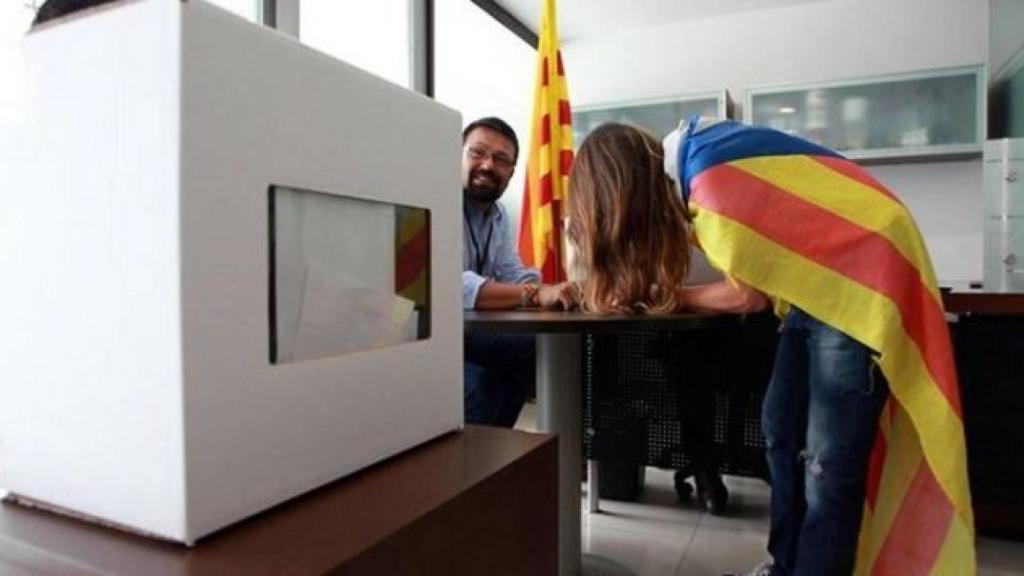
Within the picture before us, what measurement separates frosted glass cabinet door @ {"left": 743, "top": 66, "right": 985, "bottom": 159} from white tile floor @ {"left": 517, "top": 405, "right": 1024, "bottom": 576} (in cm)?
213

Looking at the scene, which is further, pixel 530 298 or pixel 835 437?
pixel 530 298

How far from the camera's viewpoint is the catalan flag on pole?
2730 mm

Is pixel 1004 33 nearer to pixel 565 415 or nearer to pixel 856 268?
pixel 856 268

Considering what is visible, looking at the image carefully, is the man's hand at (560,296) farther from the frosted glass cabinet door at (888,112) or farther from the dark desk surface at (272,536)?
the frosted glass cabinet door at (888,112)

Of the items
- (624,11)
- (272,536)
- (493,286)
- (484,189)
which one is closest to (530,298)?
(493,286)

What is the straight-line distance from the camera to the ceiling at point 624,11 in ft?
12.7

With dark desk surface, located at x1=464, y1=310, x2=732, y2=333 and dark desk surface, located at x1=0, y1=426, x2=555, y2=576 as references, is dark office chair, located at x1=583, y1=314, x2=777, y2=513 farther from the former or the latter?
dark desk surface, located at x1=0, y1=426, x2=555, y2=576

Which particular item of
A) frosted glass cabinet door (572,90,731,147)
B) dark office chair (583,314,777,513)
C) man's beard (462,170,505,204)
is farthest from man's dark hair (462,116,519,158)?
frosted glass cabinet door (572,90,731,147)

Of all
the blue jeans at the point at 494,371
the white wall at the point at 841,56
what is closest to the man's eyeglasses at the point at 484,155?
the blue jeans at the point at 494,371

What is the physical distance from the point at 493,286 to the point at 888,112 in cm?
318

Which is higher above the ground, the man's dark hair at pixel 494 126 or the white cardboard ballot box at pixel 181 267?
the man's dark hair at pixel 494 126

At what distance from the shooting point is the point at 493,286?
1.53m

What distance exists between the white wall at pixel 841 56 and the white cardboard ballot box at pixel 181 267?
4065mm

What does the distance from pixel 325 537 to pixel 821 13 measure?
439 centimetres
